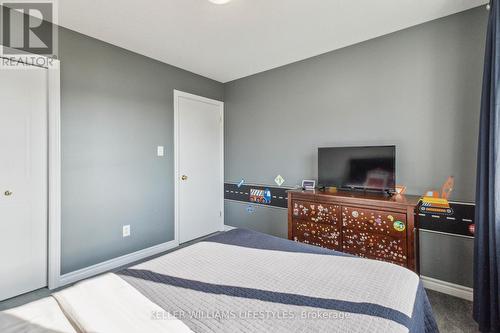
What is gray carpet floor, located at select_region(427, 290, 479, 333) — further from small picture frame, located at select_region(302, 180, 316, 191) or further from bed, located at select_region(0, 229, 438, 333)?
small picture frame, located at select_region(302, 180, 316, 191)

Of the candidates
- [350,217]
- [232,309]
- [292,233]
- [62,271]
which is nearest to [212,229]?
[292,233]

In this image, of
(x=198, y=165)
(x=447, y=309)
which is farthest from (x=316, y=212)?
(x=198, y=165)

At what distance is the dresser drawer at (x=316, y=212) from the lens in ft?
7.62

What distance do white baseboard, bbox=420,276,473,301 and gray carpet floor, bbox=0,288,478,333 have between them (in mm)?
43

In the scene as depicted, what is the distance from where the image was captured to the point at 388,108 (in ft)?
8.11

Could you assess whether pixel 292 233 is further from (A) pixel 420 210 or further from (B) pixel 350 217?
(A) pixel 420 210

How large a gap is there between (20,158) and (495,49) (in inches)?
148

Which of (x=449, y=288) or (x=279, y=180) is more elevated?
(x=279, y=180)

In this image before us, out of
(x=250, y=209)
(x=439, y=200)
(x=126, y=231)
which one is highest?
(x=439, y=200)

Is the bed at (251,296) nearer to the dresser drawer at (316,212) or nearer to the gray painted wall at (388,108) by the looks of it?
the dresser drawer at (316,212)

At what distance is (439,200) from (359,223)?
2.31 ft

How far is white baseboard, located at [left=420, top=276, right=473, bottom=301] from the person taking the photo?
208cm

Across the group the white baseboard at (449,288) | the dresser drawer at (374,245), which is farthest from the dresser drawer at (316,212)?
the white baseboard at (449,288)

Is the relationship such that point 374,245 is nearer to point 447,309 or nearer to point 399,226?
point 399,226
